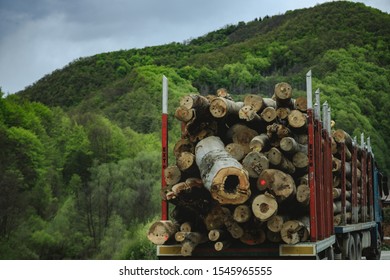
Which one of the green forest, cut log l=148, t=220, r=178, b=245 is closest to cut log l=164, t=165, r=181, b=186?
cut log l=148, t=220, r=178, b=245

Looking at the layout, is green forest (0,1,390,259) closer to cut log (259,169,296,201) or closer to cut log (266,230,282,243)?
cut log (266,230,282,243)

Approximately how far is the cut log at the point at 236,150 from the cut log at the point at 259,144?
121 millimetres

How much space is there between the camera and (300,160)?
8.93m

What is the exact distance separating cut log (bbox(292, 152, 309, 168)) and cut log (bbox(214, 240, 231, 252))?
49.5 inches

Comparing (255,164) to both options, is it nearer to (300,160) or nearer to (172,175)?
(300,160)

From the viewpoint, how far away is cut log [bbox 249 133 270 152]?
8578 mm

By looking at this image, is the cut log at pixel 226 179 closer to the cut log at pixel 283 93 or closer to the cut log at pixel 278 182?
the cut log at pixel 278 182

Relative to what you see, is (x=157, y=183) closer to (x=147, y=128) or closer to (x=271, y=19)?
(x=147, y=128)

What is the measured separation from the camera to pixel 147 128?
199 feet

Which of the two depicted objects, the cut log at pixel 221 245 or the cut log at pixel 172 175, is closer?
the cut log at pixel 221 245

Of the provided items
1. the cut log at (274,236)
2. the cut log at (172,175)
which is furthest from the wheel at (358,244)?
the cut log at (172,175)

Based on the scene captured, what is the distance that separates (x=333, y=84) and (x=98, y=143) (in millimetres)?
17216

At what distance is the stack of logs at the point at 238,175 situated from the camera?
26.5 ft
